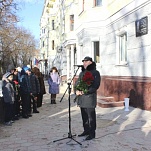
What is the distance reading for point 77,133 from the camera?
19.9ft

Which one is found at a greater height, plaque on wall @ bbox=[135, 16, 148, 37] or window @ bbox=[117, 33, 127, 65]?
plaque on wall @ bbox=[135, 16, 148, 37]

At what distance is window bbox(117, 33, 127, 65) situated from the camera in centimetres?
1088

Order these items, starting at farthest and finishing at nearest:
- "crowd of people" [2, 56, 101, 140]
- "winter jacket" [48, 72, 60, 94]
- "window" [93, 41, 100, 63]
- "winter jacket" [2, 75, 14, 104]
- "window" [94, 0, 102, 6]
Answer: "window" [93, 41, 100, 63], "window" [94, 0, 102, 6], "winter jacket" [48, 72, 60, 94], "winter jacket" [2, 75, 14, 104], "crowd of people" [2, 56, 101, 140]

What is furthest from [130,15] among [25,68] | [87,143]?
[87,143]

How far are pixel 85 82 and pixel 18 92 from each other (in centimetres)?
369

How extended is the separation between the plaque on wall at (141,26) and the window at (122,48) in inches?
56.6

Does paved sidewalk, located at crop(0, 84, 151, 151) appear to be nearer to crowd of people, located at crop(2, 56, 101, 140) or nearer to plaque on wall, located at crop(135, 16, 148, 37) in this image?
crowd of people, located at crop(2, 56, 101, 140)

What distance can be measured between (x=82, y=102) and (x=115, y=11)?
741cm

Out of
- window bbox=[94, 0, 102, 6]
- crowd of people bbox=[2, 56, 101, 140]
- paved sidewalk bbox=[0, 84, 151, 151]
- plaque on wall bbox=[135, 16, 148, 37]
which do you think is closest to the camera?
paved sidewalk bbox=[0, 84, 151, 151]

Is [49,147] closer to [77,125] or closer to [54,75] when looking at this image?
[77,125]

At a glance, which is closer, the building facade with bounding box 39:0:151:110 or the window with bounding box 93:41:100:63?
the building facade with bounding box 39:0:151:110

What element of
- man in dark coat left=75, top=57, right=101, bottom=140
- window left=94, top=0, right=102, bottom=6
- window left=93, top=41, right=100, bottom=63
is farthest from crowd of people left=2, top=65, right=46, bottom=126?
window left=94, top=0, right=102, bottom=6

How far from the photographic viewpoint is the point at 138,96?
9211 mm

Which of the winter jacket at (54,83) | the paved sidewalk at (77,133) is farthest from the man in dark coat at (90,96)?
the winter jacket at (54,83)
